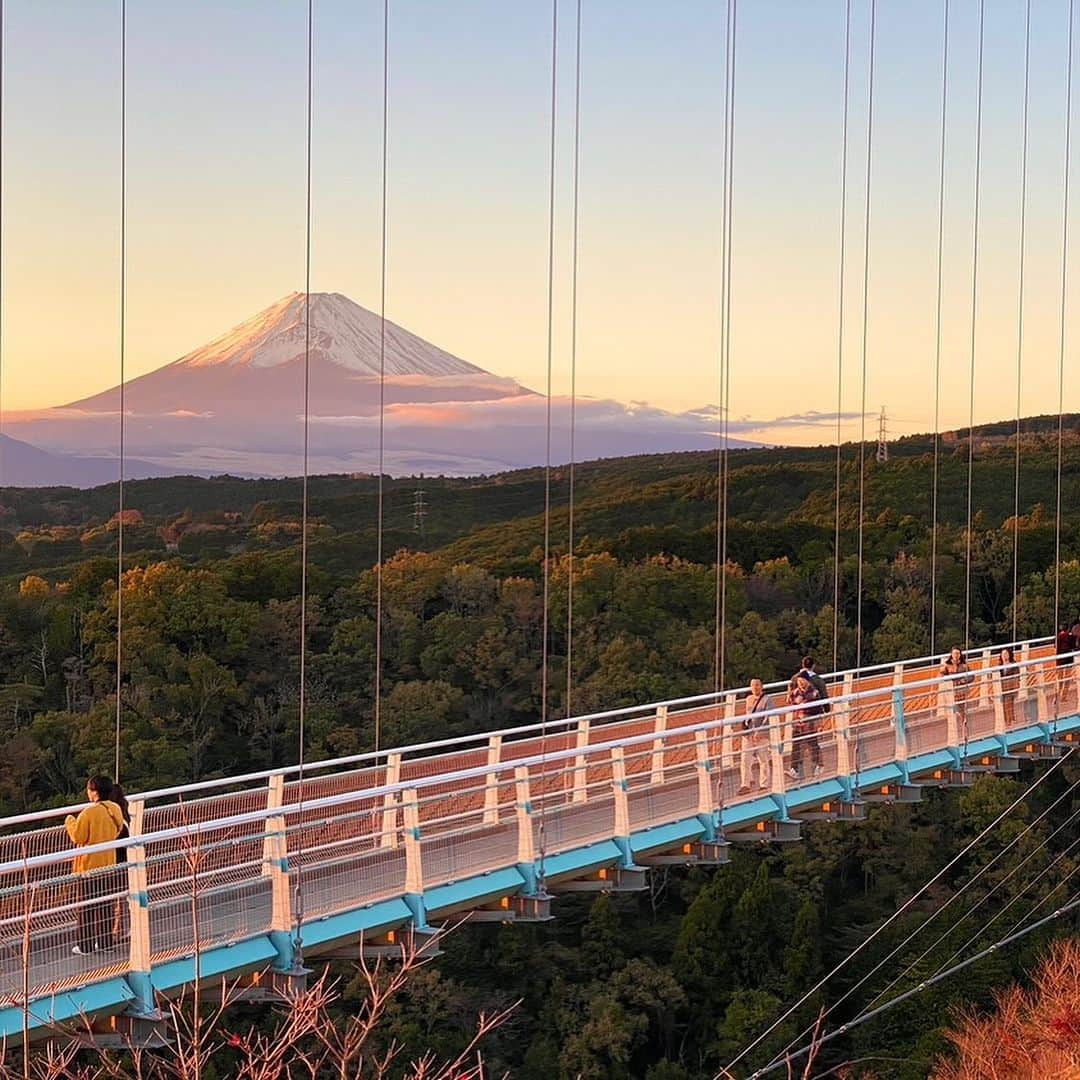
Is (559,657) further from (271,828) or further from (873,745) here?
(271,828)

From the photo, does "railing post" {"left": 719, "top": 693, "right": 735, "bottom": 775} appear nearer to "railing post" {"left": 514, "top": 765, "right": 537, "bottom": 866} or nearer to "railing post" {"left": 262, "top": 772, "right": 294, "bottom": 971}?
"railing post" {"left": 514, "top": 765, "right": 537, "bottom": 866}

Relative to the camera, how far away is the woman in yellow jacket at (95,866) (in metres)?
9.88

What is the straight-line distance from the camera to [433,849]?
12680 millimetres

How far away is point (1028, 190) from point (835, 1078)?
24289mm

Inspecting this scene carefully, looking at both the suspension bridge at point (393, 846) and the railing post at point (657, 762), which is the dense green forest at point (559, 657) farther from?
the railing post at point (657, 762)

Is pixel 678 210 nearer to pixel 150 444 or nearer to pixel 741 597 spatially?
pixel 741 597

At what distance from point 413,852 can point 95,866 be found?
2.14m

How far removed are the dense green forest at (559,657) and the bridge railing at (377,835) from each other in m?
18.1

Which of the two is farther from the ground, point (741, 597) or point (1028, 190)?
point (1028, 190)

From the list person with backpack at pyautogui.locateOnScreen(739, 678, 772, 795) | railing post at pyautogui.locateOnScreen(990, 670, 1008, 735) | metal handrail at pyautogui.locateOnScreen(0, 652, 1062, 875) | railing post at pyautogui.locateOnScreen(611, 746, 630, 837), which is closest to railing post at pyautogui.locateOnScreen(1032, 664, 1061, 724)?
railing post at pyautogui.locateOnScreen(990, 670, 1008, 735)

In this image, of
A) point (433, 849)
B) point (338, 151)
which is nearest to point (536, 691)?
point (338, 151)

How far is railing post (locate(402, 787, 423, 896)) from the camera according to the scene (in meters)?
11.8

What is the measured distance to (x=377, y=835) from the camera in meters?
12.0

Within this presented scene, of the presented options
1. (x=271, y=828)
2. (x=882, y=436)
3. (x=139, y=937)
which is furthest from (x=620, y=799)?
(x=882, y=436)
